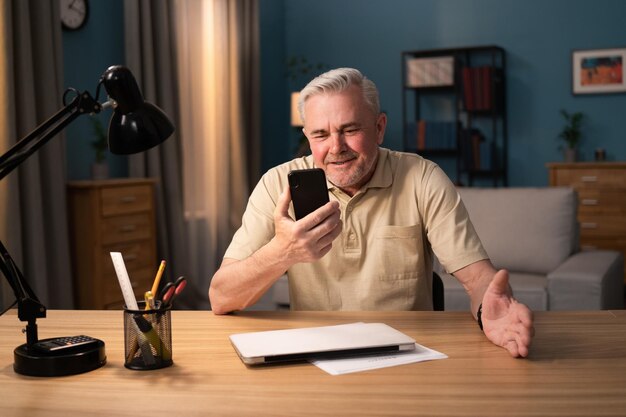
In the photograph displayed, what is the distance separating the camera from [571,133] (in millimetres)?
6203

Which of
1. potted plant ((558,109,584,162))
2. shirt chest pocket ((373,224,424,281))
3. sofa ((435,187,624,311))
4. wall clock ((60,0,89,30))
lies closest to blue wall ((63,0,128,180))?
wall clock ((60,0,89,30))

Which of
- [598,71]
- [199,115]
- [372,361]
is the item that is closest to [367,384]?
[372,361]

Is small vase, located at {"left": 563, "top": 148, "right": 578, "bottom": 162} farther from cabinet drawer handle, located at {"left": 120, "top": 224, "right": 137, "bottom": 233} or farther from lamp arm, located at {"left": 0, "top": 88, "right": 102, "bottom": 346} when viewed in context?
lamp arm, located at {"left": 0, "top": 88, "right": 102, "bottom": 346}

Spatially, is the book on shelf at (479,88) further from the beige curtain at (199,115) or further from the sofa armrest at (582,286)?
the sofa armrest at (582,286)

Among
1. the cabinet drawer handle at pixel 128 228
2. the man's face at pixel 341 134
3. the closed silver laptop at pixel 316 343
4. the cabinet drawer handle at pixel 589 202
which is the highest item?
the man's face at pixel 341 134

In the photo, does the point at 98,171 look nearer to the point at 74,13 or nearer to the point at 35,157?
the point at 35,157

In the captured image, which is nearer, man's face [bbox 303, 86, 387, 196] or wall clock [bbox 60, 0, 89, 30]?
man's face [bbox 303, 86, 387, 196]

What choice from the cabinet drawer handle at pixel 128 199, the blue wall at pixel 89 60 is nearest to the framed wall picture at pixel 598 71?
the blue wall at pixel 89 60

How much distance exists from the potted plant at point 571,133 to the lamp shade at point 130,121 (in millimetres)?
5227

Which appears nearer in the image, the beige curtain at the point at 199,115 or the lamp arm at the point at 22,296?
the lamp arm at the point at 22,296

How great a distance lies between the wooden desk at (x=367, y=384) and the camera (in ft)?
3.72

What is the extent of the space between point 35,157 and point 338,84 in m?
2.29

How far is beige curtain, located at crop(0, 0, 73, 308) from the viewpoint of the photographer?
358 centimetres

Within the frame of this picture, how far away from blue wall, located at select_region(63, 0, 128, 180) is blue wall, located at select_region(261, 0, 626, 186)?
2.22m
